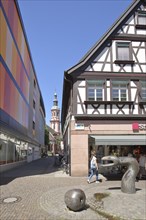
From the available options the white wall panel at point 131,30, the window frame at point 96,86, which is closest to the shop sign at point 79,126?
the window frame at point 96,86

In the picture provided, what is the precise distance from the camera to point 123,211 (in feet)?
27.8

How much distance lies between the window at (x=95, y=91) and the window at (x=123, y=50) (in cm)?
256

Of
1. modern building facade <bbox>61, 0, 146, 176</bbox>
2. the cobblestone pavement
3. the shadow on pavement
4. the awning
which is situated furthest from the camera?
modern building facade <bbox>61, 0, 146, 176</bbox>

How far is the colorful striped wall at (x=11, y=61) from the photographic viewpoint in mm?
19928

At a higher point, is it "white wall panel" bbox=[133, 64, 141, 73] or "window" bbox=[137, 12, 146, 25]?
"window" bbox=[137, 12, 146, 25]

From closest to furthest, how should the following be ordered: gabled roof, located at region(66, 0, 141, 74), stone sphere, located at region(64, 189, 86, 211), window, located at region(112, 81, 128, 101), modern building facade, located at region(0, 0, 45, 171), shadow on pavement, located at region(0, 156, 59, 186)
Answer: stone sphere, located at region(64, 189, 86, 211) → shadow on pavement, located at region(0, 156, 59, 186) → gabled roof, located at region(66, 0, 141, 74) → window, located at region(112, 81, 128, 101) → modern building facade, located at region(0, 0, 45, 171)

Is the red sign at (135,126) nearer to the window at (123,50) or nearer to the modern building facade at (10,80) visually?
the window at (123,50)

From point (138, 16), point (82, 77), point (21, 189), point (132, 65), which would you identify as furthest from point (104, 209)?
point (138, 16)

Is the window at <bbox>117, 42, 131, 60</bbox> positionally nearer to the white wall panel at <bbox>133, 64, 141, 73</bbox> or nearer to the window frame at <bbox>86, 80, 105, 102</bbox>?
the white wall panel at <bbox>133, 64, 141, 73</bbox>

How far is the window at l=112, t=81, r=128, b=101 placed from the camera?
18.9 meters

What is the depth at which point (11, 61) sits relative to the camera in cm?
2294

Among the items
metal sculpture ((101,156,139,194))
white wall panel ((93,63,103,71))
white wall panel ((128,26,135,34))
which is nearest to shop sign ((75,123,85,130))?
white wall panel ((93,63,103,71))

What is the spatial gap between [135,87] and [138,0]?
21.5 feet

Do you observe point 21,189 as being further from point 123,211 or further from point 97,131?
point 97,131
